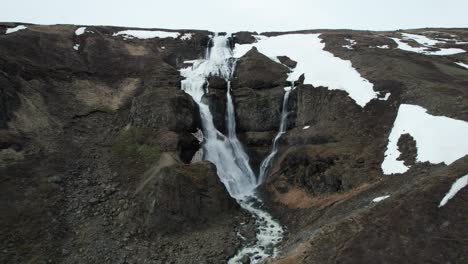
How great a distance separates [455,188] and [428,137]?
26.4 ft

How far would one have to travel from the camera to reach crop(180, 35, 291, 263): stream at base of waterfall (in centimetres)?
2495

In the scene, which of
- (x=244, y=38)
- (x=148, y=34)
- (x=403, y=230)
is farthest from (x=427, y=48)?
(x=403, y=230)

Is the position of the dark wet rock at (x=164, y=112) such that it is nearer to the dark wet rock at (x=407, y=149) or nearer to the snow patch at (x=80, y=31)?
the dark wet rock at (x=407, y=149)

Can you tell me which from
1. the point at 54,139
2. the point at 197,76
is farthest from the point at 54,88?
the point at 197,76

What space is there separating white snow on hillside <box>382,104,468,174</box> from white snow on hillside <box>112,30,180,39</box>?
124 ft

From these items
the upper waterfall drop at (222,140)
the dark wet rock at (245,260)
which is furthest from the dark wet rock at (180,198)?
the dark wet rock at (245,260)

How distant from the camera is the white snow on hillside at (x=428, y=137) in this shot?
2453cm

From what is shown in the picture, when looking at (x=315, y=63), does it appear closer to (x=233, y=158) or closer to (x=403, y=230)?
(x=233, y=158)

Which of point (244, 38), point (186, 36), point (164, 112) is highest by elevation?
point (186, 36)

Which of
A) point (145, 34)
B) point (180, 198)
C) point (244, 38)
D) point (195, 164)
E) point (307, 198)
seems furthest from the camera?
point (244, 38)

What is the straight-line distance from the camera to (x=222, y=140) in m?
37.9

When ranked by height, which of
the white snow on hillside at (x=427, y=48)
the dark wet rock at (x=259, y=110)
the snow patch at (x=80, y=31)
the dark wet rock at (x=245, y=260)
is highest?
the snow patch at (x=80, y=31)

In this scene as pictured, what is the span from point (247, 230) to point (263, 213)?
133 inches

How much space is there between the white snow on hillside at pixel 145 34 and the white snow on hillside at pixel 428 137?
37.9 meters
